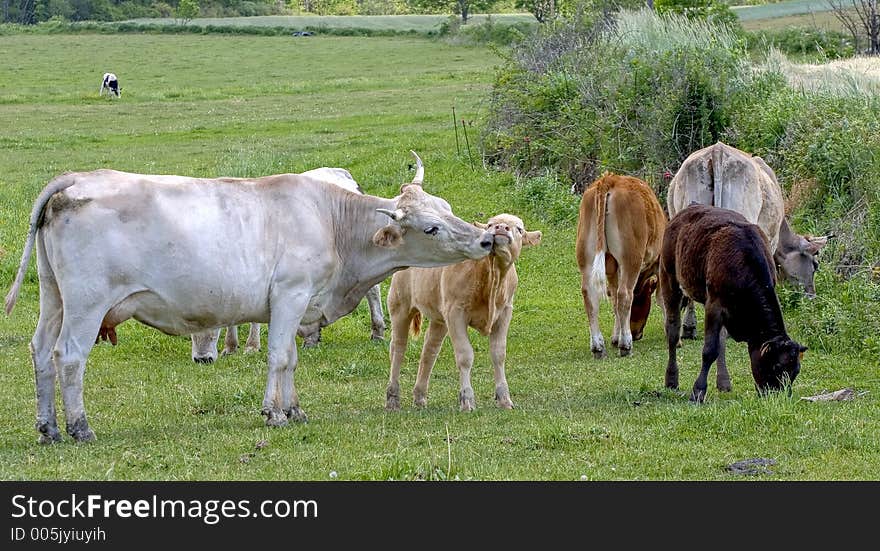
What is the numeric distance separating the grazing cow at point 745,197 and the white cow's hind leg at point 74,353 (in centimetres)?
748

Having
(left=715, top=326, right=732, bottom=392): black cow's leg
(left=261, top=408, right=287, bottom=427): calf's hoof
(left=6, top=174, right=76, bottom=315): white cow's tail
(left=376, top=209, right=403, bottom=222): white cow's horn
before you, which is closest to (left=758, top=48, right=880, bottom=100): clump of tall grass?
(left=715, top=326, right=732, bottom=392): black cow's leg

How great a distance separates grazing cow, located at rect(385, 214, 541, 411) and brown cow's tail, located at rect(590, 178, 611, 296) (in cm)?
306

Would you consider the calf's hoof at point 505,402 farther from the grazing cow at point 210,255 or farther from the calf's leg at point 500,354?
the grazing cow at point 210,255

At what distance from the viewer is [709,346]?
1068 cm

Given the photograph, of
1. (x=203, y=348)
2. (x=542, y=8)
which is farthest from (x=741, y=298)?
(x=542, y=8)

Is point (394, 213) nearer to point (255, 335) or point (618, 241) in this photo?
point (618, 241)

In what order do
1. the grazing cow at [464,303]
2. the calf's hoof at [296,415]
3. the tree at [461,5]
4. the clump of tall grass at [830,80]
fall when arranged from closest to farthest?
the calf's hoof at [296,415]
the grazing cow at [464,303]
the clump of tall grass at [830,80]
the tree at [461,5]

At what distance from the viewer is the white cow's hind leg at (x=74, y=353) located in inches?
364

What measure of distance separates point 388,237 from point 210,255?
57.2 inches

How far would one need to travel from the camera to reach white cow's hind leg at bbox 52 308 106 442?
924cm

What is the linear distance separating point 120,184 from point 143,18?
9507 centimetres

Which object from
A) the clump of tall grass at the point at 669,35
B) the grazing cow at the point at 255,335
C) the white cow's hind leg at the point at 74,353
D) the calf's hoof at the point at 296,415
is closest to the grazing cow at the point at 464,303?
the calf's hoof at the point at 296,415

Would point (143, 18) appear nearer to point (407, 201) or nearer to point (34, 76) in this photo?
point (34, 76)

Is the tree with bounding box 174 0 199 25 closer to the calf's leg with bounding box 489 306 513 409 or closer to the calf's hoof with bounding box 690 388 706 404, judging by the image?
the calf's leg with bounding box 489 306 513 409
